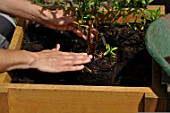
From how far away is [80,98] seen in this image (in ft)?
5.83

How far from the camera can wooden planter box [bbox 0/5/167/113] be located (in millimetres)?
1713

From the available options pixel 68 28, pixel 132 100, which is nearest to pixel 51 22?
pixel 68 28

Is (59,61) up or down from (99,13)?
down

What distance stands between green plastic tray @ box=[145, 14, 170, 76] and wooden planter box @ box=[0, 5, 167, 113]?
0.59 feet

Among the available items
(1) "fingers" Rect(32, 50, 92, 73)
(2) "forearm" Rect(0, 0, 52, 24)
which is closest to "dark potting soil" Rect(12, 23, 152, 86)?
(1) "fingers" Rect(32, 50, 92, 73)

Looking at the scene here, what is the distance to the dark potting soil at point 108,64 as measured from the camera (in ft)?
6.45

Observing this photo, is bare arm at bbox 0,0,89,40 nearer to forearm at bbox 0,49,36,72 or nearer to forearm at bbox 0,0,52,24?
forearm at bbox 0,0,52,24

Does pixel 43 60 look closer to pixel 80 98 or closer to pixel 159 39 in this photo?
pixel 80 98

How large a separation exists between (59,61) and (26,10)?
448mm

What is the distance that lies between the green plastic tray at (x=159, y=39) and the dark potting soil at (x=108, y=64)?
0.30 m

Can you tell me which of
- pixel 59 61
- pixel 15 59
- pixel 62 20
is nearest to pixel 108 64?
pixel 59 61

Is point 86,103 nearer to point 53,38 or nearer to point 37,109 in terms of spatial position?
point 37,109

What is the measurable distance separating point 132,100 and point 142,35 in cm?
61

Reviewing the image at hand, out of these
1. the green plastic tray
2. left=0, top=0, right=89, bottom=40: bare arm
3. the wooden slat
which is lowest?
the wooden slat
